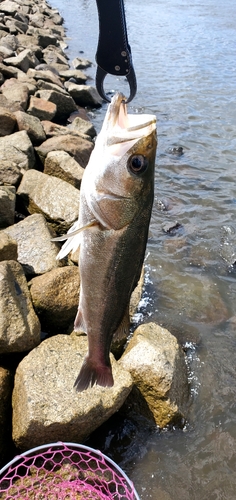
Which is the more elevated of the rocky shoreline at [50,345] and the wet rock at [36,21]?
the wet rock at [36,21]

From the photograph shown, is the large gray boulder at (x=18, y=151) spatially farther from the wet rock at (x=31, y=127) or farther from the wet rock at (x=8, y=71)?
the wet rock at (x=8, y=71)

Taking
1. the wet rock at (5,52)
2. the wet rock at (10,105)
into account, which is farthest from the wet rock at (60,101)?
the wet rock at (5,52)

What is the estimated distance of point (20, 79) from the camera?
1182 centimetres

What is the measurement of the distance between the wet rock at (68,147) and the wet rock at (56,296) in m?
3.68

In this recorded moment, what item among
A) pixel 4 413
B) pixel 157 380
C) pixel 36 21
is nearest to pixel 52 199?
pixel 157 380

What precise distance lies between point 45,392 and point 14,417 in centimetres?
36

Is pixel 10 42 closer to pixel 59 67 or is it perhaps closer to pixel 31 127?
pixel 59 67

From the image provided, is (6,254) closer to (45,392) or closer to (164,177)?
(45,392)

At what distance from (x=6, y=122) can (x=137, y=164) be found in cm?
636

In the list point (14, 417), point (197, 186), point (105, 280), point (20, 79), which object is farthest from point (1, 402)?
point (20, 79)

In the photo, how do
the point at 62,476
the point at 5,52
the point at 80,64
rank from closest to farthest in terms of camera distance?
the point at 62,476
the point at 5,52
the point at 80,64

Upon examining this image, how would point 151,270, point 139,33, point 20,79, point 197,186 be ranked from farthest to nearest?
point 139,33 → point 20,79 → point 197,186 → point 151,270

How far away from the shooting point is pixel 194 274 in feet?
21.2

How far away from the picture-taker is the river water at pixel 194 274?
4.00 meters
